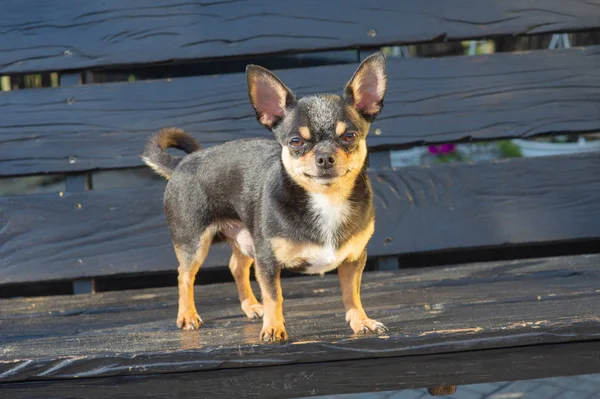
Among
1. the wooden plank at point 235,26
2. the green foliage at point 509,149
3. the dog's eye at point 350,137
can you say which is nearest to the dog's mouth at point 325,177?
the dog's eye at point 350,137

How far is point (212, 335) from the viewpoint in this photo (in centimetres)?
243

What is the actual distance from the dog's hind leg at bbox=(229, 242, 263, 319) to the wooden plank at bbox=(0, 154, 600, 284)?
0.63 meters

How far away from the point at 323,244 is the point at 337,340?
0.31 meters

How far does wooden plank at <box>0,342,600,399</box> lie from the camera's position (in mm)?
2244

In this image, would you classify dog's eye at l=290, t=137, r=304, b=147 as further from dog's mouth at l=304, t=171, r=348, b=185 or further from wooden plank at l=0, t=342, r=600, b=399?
wooden plank at l=0, t=342, r=600, b=399

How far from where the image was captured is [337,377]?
7.42 feet

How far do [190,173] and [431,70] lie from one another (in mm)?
1418

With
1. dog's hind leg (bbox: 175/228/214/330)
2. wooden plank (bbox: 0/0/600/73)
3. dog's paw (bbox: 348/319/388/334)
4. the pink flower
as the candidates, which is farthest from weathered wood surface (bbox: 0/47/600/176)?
the pink flower

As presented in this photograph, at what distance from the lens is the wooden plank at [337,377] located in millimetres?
2244

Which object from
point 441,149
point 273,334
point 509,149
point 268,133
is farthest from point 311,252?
point 509,149

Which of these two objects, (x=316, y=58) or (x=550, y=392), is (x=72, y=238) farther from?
(x=550, y=392)

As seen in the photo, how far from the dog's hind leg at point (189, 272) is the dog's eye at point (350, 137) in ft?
2.25

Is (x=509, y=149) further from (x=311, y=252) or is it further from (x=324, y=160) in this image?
(x=324, y=160)

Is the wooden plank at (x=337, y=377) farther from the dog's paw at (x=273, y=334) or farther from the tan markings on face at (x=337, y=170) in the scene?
the tan markings on face at (x=337, y=170)
